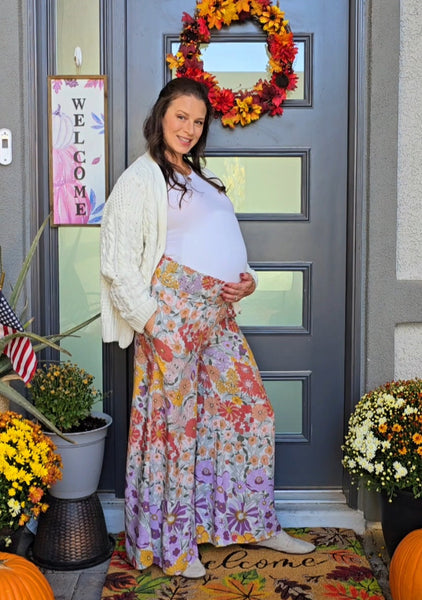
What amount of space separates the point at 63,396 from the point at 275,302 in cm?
105

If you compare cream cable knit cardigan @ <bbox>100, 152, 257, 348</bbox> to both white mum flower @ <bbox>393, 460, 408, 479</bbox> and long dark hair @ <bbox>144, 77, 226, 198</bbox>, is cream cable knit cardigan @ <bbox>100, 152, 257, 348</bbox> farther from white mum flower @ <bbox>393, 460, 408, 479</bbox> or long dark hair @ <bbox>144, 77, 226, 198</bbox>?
white mum flower @ <bbox>393, 460, 408, 479</bbox>

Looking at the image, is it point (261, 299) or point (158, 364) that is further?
point (261, 299)

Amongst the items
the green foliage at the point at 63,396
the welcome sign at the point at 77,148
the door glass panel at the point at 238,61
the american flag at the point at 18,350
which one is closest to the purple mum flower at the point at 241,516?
the green foliage at the point at 63,396

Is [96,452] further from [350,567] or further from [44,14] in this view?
[44,14]

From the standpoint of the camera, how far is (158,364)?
2.51 metres

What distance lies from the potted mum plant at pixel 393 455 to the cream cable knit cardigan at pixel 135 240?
97 centimetres

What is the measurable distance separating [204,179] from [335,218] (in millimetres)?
725

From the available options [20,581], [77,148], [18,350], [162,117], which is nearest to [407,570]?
[20,581]

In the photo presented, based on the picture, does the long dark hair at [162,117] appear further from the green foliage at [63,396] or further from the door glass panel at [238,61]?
the green foliage at [63,396]

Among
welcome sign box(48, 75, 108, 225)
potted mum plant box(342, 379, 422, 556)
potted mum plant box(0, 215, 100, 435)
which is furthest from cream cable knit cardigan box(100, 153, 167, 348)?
potted mum plant box(342, 379, 422, 556)

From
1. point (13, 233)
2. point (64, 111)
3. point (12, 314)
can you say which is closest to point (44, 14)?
point (64, 111)

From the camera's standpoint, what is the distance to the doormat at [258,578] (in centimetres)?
246

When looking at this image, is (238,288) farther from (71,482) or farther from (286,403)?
(71,482)

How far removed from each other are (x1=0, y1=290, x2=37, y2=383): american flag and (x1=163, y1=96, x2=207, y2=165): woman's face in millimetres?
845
